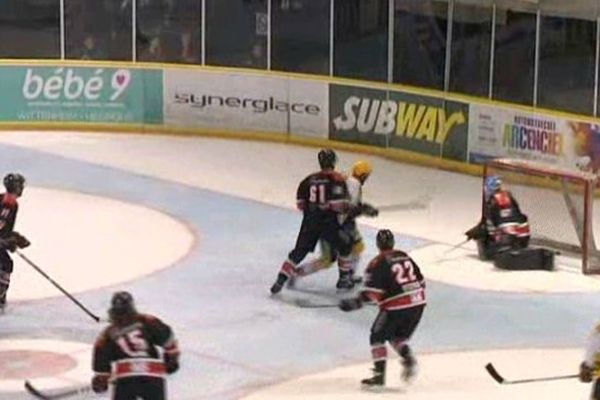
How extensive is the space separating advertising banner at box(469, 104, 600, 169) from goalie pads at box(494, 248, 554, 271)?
442cm

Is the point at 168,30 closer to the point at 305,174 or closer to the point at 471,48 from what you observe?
the point at 305,174

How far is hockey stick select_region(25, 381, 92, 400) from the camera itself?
14.2 meters

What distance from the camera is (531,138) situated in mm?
24484

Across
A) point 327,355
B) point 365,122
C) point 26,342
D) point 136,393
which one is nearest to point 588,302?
point 327,355

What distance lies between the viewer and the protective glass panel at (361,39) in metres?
26.9

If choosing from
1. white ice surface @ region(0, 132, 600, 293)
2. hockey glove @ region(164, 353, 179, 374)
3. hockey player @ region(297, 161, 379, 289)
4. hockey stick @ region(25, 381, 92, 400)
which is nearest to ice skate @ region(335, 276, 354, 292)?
hockey player @ region(297, 161, 379, 289)

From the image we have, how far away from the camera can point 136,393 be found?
12.1 m

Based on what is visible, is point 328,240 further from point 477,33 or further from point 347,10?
point 347,10

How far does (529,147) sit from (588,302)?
6.78 m

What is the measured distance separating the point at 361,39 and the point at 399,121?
5.53 feet

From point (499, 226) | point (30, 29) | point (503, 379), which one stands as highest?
point (30, 29)

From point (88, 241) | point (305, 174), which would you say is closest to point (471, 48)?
point (305, 174)

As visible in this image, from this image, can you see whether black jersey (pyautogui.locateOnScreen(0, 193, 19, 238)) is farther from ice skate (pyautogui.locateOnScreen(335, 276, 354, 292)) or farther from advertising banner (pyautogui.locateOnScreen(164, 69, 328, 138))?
advertising banner (pyautogui.locateOnScreen(164, 69, 328, 138))

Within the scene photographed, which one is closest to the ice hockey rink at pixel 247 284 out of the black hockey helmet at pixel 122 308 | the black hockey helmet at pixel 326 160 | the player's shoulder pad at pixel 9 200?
the player's shoulder pad at pixel 9 200
